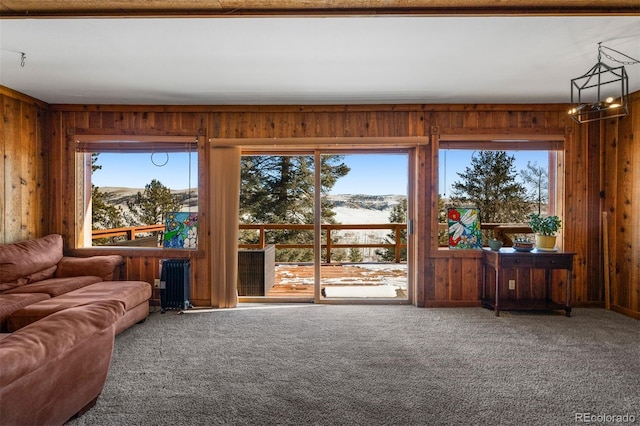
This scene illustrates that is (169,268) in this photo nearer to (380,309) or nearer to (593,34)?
(380,309)

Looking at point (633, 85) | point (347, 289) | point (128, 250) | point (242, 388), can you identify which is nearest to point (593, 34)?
point (633, 85)

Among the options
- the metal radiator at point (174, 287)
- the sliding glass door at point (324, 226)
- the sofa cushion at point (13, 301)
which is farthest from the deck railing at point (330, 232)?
the sofa cushion at point (13, 301)

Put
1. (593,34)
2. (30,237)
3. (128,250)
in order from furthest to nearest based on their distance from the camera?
(128,250) → (30,237) → (593,34)

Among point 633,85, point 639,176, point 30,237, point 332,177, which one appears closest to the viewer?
point 633,85

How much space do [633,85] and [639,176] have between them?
1.01 meters

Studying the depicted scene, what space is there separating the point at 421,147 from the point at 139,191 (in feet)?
12.4

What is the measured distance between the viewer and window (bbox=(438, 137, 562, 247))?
4465 millimetres

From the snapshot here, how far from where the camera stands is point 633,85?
12.1 ft

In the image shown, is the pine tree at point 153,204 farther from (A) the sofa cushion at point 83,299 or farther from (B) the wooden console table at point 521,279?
(B) the wooden console table at point 521,279

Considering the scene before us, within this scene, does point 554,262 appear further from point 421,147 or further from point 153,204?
point 153,204

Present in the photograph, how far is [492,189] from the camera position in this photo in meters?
4.63

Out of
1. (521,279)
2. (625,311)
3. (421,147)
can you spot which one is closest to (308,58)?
(421,147)

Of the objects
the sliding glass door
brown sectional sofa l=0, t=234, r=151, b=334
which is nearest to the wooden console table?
the sliding glass door

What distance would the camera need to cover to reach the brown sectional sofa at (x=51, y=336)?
1.58 meters
